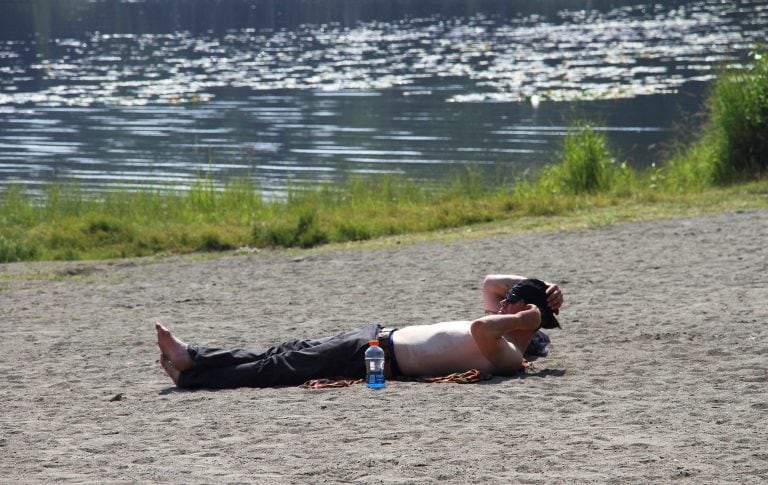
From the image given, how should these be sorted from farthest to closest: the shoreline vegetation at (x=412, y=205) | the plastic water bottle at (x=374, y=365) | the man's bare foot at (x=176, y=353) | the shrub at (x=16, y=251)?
the shoreline vegetation at (x=412, y=205)
the shrub at (x=16, y=251)
the man's bare foot at (x=176, y=353)
the plastic water bottle at (x=374, y=365)

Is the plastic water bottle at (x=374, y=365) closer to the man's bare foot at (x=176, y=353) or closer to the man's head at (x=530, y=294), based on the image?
the man's head at (x=530, y=294)

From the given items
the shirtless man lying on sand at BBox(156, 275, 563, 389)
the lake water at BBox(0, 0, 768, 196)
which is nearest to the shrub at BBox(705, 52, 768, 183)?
the lake water at BBox(0, 0, 768, 196)

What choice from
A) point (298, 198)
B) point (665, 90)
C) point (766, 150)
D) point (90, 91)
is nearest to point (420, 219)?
point (298, 198)

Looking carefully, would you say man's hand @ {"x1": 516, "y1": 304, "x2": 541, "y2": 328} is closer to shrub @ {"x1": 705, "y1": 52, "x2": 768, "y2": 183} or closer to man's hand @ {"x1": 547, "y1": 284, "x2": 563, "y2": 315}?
man's hand @ {"x1": 547, "y1": 284, "x2": 563, "y2": 315}

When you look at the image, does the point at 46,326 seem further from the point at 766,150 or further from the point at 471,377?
the point at 766,150

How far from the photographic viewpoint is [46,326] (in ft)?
33.8

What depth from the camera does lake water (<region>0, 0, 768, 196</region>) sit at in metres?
26.2

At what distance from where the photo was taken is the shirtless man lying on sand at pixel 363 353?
745 centimetres

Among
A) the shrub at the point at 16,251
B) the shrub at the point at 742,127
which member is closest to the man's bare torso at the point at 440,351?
the shrub at the point at 16,251

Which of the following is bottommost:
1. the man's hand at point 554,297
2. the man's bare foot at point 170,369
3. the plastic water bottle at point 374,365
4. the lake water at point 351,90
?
the lake water at point 351,90

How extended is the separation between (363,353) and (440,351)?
1.61 ft

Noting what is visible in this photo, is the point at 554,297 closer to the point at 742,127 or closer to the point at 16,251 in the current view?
the point at 16,251

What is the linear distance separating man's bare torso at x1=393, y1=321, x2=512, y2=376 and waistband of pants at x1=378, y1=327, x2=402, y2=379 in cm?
3

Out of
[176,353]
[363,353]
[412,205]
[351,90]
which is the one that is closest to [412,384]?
[363,353]
